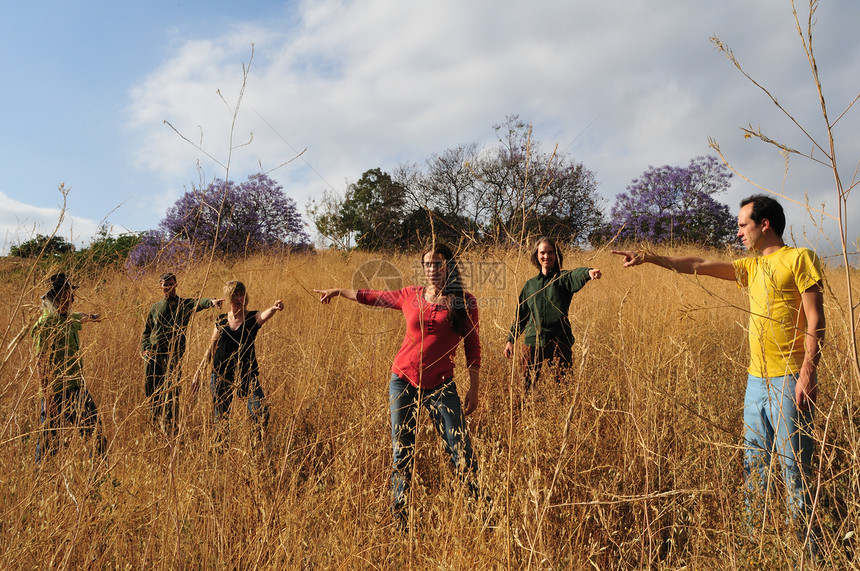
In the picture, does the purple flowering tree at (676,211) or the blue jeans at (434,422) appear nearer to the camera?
the blue jeans at (434,422)

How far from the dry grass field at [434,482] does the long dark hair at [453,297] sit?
202mm

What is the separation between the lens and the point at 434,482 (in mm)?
2672

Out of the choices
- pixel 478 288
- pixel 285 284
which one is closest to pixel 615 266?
pixel 478 288

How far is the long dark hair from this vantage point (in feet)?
8.46

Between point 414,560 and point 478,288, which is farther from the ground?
point 478,288

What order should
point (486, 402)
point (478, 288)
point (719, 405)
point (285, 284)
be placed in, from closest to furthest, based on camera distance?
point (719, 405) < point (486, 402) < point (478, 288) < point (285, 284)

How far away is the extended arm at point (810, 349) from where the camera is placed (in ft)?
6.00

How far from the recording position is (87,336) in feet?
15.8

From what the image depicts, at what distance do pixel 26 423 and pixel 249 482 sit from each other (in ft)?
6.76

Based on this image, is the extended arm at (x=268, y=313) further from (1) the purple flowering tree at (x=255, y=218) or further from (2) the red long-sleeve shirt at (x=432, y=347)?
(1) the purple flowering tree at (x=255, y=218)

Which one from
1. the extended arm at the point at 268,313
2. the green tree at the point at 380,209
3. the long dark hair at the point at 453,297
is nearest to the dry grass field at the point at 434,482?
the long dark hair at the point at 453,297

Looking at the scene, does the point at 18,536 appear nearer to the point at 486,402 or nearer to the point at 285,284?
the point at 486,402

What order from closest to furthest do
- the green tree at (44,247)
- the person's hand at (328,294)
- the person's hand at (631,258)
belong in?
the green tree at (44,247) → the person's hand at (631,258) → the person's hand at (328,294)

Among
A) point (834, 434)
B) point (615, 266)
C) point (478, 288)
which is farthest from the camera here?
point (615, 266)
